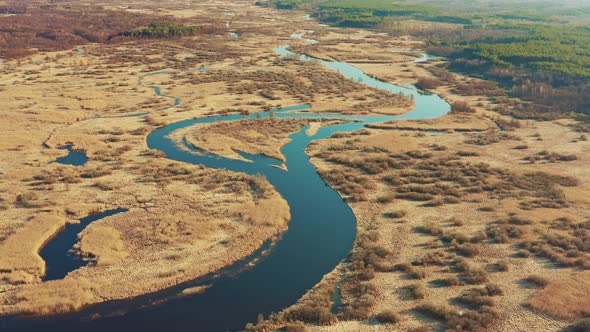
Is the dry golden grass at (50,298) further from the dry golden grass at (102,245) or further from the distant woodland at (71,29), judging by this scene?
the distant woodland at (71,29)

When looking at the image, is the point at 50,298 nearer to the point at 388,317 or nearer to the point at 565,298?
the point at 388,317

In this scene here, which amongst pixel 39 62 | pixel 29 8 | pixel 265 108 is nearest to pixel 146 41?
pixel 39 62

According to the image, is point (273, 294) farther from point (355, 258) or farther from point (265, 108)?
point (265, 108)

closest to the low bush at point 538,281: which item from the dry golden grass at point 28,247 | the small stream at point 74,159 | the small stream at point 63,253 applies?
the small stream at point 63,253

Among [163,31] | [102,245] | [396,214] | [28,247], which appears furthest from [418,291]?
[163,31]

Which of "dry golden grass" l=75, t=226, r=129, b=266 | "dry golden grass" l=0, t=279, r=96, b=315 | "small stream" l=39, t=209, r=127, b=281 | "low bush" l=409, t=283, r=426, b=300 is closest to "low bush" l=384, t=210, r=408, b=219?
"low bush" l=409, t=283, r=426, b=300

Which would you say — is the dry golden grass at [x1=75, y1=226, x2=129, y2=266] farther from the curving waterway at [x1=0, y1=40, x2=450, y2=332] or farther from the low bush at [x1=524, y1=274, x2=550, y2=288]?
the low bush at [x1=524, y1=274, x2=550, y2=288]
